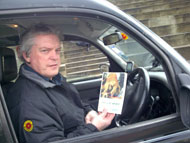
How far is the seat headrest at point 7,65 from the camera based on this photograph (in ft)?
5.33

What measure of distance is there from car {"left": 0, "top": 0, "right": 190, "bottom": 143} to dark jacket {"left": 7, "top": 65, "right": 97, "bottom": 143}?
0.35 ft

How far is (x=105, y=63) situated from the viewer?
9.10ft

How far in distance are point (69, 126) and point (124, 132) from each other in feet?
1.53

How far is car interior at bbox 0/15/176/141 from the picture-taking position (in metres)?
1.57

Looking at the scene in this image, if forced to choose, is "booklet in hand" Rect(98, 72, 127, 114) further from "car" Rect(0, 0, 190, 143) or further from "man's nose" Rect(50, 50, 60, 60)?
"man's nose" Rect(50, 50, 60, 60)

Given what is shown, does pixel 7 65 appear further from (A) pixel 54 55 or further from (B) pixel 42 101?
(B) pixel 42 101

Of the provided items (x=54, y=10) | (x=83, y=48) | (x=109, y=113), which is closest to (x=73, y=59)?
(x=83, y=48)

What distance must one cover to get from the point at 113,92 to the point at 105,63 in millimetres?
1480

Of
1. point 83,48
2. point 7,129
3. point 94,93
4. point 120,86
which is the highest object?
point 83,48

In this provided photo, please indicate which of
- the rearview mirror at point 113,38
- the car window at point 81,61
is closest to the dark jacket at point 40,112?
the rearview mirror at point 113,38

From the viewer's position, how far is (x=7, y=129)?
104 centimetres

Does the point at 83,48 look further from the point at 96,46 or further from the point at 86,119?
the point at 86,119

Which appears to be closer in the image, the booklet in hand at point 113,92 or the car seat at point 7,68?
the booklet in hand at point 113,92

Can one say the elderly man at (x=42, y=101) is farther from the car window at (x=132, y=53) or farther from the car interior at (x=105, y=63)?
the car window at (x=132, y=53)
